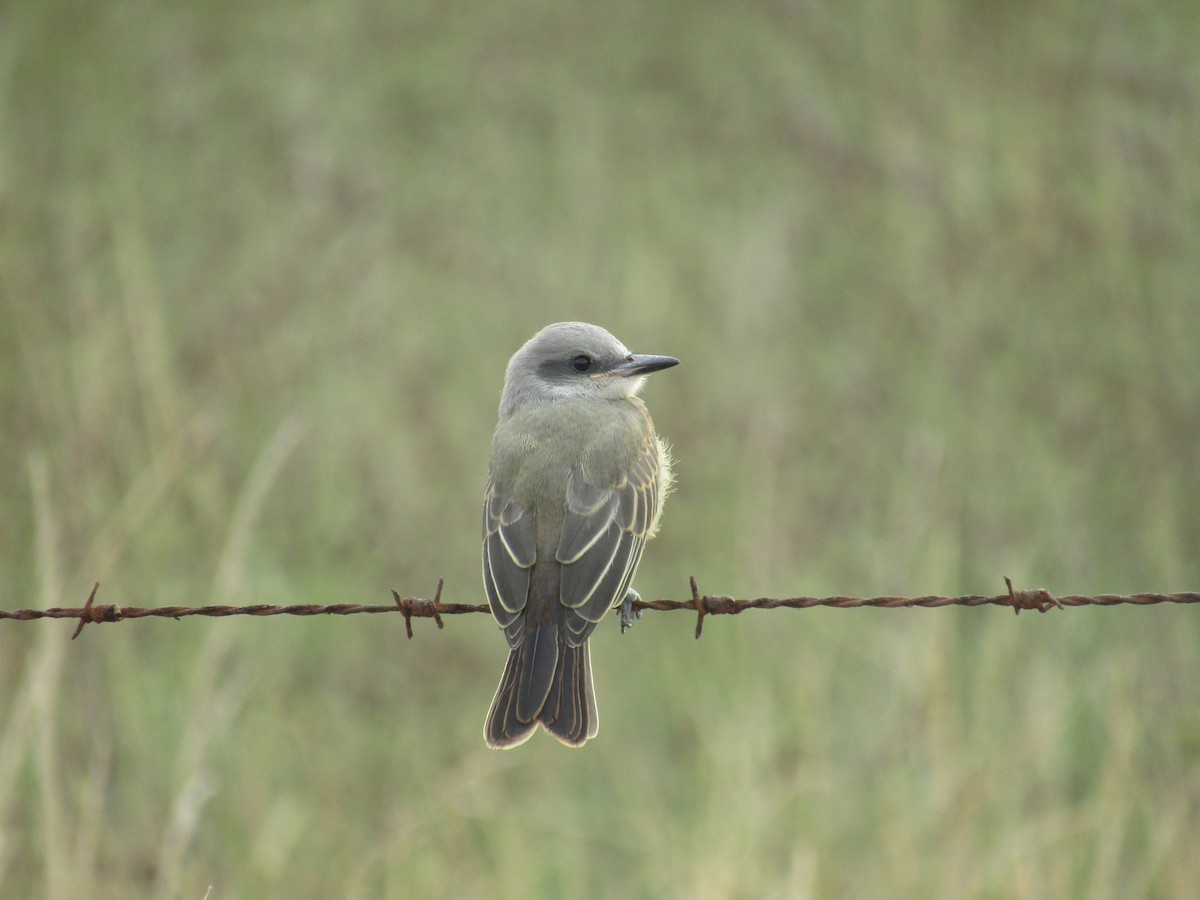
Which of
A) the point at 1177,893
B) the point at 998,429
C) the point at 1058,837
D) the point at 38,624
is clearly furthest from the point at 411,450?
the point at 1177,893

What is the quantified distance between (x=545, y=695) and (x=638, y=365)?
1.51m

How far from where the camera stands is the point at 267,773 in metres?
5.61

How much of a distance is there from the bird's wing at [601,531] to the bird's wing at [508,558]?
0.41 ft

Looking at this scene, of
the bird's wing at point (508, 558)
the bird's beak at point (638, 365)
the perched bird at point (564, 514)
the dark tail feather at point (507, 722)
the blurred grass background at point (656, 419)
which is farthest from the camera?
the blurred grass background at point (656, 419)

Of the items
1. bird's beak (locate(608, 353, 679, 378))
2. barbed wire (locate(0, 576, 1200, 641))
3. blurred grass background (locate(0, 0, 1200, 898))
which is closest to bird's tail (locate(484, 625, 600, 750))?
barbed wire (locate(0, 576, 1200, 641))

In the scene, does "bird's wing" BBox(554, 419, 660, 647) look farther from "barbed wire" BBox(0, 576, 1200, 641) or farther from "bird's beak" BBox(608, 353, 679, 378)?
"barbed wire" BBox(0, 576, 1200, 641)

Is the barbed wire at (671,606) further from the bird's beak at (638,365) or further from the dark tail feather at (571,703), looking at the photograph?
the bird's beak at (638,365)

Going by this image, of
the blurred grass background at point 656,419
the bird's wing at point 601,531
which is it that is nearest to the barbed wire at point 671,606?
the bird's wing at point 601,531

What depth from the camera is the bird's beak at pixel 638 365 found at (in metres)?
4.98

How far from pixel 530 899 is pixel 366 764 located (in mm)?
1279

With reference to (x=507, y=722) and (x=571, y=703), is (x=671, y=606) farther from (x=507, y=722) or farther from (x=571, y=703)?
(x=507, y=722)

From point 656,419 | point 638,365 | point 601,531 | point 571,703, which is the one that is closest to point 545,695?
point 571,703

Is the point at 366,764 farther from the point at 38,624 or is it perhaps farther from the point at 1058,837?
the point at 1058,837

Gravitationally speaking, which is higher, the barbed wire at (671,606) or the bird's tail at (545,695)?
the barbed wire at (671,606)
